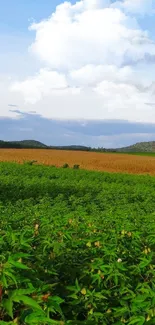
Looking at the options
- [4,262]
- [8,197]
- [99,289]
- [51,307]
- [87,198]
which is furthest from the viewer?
[8,197]

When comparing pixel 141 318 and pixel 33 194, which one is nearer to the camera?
pixel 141 318

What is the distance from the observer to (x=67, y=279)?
4.95 meters

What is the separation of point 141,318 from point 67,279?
4.84 feet

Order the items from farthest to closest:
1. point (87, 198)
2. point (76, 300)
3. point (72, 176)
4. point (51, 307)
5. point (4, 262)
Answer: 1. point (72, 176)
2. point (87, 198)
3. point (76, 300)
4. point (4, 262)
5. point (51, 307)

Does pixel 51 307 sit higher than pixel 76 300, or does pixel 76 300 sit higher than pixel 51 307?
pixel 51 307

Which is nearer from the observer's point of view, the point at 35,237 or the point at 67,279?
the point at 67,279

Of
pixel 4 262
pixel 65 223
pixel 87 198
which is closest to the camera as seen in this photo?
pixel 4 262

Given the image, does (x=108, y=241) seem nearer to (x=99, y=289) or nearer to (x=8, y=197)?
(x=99, y=289)

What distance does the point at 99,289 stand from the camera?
4.69 m

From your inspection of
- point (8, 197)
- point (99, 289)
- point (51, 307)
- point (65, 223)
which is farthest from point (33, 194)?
point (51, 307)

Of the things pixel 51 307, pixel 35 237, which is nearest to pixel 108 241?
pixel 35 237

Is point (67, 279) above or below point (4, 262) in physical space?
below

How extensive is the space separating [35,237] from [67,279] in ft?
3.53

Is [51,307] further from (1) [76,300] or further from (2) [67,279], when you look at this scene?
(2) [67,279]
